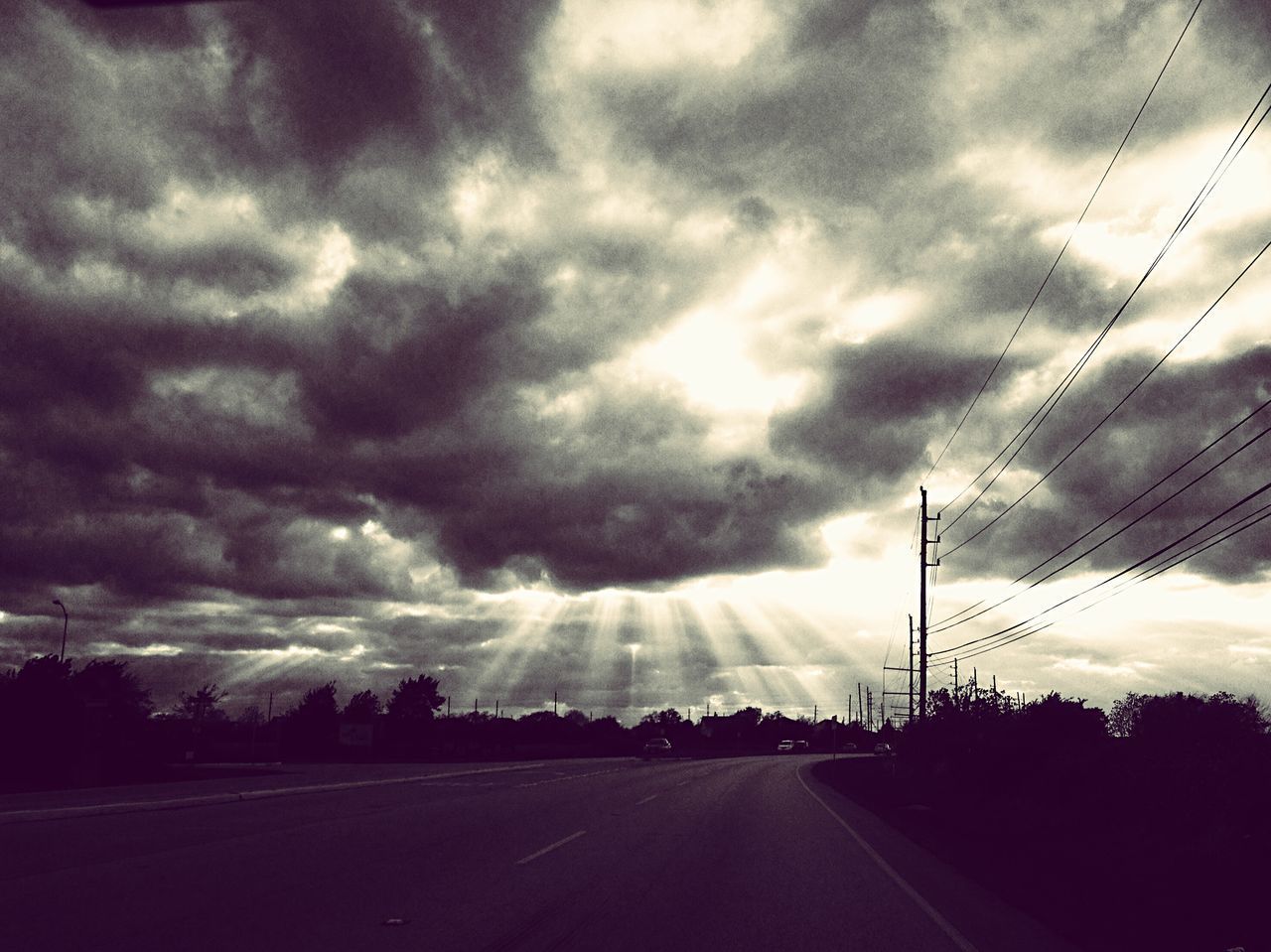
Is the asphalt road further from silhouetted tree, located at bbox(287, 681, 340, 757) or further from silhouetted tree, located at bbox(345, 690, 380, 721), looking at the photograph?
silhouetted tree, located at bbox(345, 690, 380, 721)

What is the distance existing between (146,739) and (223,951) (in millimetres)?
60374

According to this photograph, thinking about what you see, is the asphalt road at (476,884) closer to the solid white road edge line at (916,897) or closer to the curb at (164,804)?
the solid white road edge line at (916,897)

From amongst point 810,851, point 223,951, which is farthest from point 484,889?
point 810,851

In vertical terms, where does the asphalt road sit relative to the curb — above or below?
above

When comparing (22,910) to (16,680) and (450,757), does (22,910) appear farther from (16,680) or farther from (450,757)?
(450,757)

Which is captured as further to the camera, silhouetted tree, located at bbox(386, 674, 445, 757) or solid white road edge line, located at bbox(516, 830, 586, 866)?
silhouetted tree, located at bbox(386, 674, 445, 757)

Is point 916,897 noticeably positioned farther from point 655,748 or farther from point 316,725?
point 316,725

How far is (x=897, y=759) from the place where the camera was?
211 feet

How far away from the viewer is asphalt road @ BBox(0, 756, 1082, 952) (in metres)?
8.95

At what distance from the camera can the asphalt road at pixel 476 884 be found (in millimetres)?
8945

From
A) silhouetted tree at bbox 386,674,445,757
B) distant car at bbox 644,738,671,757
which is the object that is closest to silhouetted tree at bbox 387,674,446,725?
silhouetted tree at bbox 386,674,445,757

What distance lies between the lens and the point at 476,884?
11.5m

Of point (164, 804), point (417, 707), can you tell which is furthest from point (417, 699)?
point (164, 804)

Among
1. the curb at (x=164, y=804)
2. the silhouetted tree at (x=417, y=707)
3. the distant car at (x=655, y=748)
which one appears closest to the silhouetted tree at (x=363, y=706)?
the silhouetted tree at (x=417, y=707)
